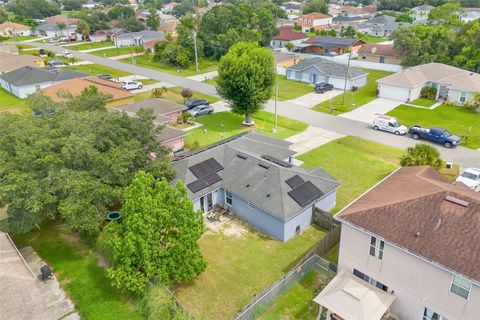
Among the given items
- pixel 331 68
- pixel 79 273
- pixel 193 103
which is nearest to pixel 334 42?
pixel 331 68

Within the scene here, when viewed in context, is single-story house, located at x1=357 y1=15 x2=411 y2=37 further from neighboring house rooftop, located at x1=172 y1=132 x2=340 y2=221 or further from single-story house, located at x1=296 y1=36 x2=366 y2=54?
neighboring house rooftop, located at x1=172 y1=132 x2=340 y2=221

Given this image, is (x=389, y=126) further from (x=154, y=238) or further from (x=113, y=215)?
(x=154, y=238)

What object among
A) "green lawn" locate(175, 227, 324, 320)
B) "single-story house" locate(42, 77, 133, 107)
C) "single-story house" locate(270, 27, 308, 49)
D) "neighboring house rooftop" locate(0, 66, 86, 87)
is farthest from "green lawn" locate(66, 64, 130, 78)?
"green lawn" locate(175, 227, 324, 320)

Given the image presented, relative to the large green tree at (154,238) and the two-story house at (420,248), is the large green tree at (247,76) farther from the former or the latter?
the two-story house at (420,248)

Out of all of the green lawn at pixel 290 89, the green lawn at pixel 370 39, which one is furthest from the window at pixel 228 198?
the green lawn at pixel 370 39

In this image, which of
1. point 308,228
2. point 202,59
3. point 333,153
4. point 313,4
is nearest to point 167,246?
point 308,228
